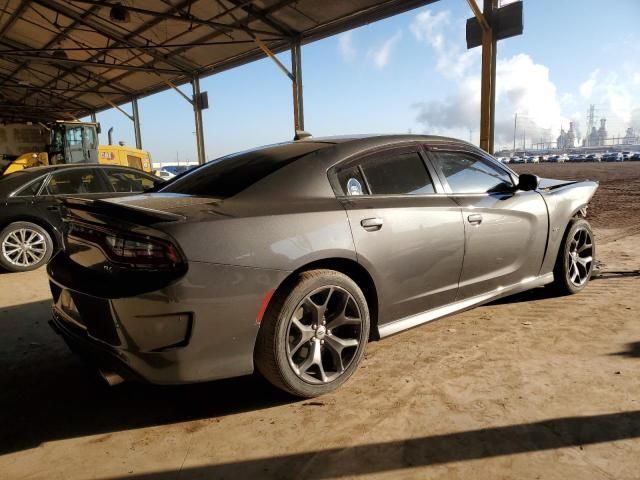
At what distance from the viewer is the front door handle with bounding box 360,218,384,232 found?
245cm

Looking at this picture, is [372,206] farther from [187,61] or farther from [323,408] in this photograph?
[187,61]

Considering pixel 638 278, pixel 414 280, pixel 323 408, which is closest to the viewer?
pixel 323 408

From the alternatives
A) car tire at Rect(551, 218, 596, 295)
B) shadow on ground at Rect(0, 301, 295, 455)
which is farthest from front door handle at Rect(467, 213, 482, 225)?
shadow on ground at Rect(0, 301, 295, 455)

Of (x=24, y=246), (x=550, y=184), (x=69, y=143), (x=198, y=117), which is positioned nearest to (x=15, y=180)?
(x=24, y=246)

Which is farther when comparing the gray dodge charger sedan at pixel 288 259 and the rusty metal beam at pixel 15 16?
the rusty metal beam at pixel 15 16

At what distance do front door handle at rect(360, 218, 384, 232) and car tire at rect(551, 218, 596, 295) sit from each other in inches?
83.1

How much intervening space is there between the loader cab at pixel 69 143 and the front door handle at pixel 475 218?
16844 mm

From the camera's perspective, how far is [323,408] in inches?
89.4

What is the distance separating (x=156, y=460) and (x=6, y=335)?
2350 mm

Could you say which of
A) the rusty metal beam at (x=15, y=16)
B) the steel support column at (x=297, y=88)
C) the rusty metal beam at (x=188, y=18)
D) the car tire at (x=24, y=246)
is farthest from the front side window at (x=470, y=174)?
the rusty metal beam at (x=15, y=16)

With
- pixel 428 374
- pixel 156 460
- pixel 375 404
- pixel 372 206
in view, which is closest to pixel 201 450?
pixel 156 460

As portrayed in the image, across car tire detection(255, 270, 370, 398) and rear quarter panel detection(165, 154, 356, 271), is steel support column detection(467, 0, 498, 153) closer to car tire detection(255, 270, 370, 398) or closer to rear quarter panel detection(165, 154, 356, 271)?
rear quarter panel detection(165, 154, 356, 271)

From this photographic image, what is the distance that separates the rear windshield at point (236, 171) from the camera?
2461 mm

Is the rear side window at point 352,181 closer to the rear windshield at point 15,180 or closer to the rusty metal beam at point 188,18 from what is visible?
the rear windshield at point 15,180
